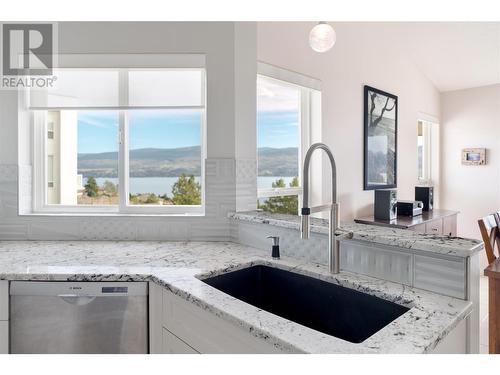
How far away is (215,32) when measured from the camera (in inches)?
78.8

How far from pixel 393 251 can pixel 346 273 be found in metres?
0.21

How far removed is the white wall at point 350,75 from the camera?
2.58 m

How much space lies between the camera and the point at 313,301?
4.28 ft

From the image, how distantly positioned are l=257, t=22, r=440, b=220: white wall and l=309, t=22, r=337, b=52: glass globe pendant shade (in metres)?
0.34

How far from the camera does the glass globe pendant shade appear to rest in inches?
87.4

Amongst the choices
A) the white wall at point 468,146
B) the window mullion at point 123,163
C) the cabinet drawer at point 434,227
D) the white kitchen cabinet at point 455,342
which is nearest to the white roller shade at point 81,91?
the window mullion at point 123,163

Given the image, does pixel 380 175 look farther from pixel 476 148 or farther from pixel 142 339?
pixel 142 339

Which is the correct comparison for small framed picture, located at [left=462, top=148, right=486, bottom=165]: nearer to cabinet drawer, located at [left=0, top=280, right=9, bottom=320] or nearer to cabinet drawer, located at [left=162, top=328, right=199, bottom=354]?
cabinet drawer, located at [left=162, top=328, right=199, bottom=354]

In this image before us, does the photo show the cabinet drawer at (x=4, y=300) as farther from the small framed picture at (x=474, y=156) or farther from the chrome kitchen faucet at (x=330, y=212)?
the small framed picture at (x=474, y=156)

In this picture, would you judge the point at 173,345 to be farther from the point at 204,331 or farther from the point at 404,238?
the point at 404,238

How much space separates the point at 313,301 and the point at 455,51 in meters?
3.74

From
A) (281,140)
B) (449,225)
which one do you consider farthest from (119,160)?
(449,225)

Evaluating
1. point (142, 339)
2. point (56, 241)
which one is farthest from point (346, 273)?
point (56, 241)

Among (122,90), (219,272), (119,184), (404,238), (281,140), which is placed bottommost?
(219,272)
